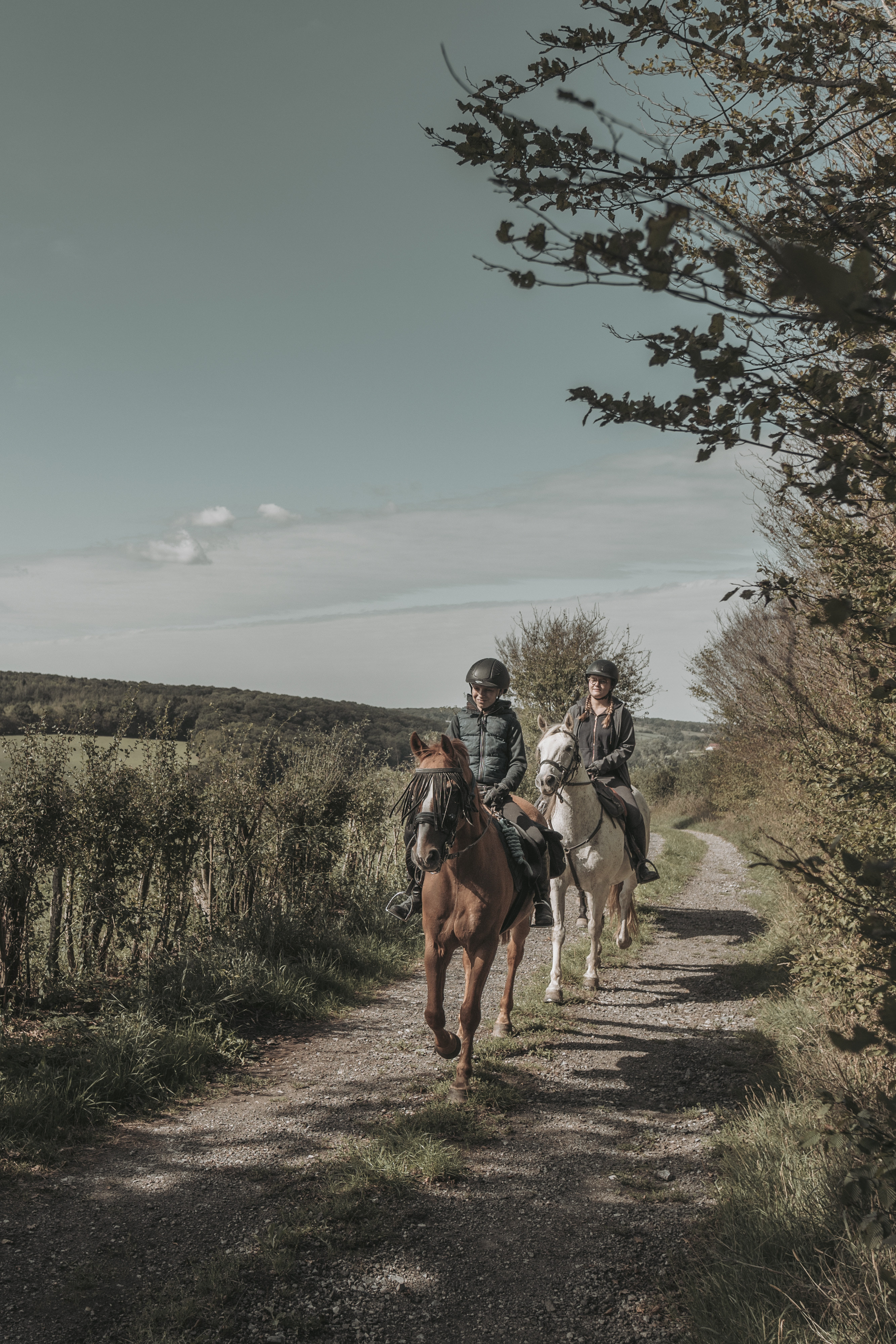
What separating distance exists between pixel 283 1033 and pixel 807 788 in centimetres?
493

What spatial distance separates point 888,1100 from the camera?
5.29 ft

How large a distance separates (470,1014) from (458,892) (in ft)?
2.73

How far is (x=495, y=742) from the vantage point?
248 inches

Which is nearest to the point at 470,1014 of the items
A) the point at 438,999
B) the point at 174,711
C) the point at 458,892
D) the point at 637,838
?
the point at 438,999

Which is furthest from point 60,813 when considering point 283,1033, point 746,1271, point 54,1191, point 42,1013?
point 746,1271

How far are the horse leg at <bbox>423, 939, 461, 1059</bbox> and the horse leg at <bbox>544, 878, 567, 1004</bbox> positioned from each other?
2.12m

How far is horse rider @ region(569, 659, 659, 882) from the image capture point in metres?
8.66

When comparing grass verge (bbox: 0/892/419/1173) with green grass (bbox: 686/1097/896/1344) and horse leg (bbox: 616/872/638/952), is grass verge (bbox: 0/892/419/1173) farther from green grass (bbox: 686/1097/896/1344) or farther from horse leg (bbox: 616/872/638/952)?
green grass (bbox: 686/1097/896/1344)

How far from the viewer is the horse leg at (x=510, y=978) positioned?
6.54 m

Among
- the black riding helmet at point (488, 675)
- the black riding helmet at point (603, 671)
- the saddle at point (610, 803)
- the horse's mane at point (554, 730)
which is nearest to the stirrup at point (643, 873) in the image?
the saddle at point (610, 803)

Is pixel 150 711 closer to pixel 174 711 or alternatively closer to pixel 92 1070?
pixel 174 711

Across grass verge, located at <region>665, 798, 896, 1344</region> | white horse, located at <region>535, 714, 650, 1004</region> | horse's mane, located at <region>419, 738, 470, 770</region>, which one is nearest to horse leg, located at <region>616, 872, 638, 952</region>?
white horse, located at <region>535, 714, 650, 1004</region>

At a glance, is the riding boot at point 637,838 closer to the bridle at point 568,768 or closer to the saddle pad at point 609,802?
the saddle pad at point 609,802

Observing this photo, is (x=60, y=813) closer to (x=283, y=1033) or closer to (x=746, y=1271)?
(x=283, y=1033)
